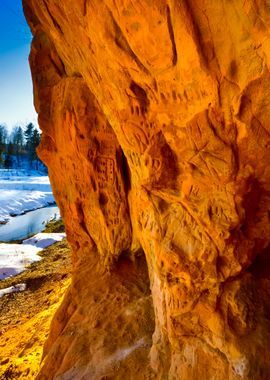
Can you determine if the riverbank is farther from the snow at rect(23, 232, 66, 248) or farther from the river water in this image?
the river water

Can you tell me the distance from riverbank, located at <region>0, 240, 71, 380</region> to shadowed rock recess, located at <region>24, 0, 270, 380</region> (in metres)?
1.98

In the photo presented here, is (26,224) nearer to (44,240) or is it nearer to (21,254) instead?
(44,240)

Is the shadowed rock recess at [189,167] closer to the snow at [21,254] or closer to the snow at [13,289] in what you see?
the snow at [13,289]

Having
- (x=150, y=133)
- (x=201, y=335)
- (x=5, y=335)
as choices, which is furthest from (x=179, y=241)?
(x=5, y=335)

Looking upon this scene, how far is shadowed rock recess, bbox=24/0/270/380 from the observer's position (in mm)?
2129

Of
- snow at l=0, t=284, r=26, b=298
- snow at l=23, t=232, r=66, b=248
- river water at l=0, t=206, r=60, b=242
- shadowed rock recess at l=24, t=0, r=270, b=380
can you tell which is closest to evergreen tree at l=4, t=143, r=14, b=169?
river water at l=0, t=206, r=60, b=242

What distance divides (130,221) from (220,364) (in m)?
2.73

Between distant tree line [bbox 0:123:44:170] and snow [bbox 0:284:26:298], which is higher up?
distant tree line [bbox 0:123:44:170]

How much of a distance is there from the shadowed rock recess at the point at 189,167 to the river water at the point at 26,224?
18.1m

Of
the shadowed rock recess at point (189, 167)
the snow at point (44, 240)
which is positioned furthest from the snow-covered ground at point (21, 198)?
the shadowed rock recess at point (189, 167)

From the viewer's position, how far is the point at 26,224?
24.3 m

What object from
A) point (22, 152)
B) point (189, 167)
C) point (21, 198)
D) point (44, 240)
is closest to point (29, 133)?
point (22, 152)

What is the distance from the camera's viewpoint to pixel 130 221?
4.91 metres

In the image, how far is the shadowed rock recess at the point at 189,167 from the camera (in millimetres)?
2129
